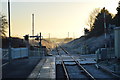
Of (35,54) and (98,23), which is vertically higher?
(98,23)

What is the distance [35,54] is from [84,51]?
13.6 m

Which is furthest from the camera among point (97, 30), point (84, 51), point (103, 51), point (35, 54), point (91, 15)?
point (91, 15)

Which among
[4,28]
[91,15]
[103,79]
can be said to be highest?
[91,15]

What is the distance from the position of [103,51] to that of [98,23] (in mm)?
44665

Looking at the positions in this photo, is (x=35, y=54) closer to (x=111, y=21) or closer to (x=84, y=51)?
(x=84, y=51)

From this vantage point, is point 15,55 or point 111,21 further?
point 111,21

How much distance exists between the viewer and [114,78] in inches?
628

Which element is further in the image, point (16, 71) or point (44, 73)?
point (16, 71)

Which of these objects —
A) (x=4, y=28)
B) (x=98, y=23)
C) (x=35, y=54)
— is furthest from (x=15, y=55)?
(x=98, y=23)

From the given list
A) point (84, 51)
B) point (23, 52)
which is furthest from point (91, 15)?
point (23, 52)

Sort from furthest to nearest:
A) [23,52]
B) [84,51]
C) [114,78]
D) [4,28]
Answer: [4,28] → [84,51] → [23,52] → [114,78]

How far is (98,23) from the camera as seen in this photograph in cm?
7181

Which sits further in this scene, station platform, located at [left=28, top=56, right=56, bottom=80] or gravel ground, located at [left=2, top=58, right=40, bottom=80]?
gravel ground, located at [left=2, top=58, right=40, bottom=80]

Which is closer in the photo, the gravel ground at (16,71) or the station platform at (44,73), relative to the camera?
the station platform at (44,73)
